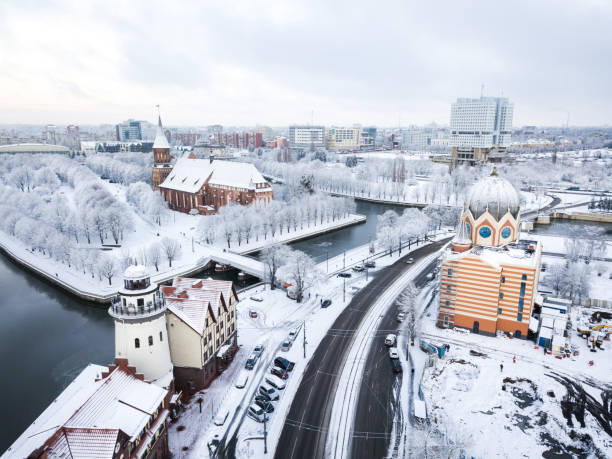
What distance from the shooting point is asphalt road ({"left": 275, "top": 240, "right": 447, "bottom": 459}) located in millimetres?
26781

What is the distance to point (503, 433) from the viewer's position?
2750 cm

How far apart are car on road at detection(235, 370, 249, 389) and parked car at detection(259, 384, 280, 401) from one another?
4.80ft

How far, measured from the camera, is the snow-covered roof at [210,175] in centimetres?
9150

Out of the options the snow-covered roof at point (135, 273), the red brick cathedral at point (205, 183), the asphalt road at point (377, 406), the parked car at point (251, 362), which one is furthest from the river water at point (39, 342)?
the red brick cathedral at point (205, 183)

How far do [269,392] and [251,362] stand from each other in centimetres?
397

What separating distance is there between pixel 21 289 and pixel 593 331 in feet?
225

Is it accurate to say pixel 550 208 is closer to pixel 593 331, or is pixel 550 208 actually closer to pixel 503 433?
pixel 593 331

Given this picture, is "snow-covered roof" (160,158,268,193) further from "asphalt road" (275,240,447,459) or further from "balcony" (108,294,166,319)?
"balcony" (108,294,166,319)

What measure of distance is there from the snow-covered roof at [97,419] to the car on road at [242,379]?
7.66 m

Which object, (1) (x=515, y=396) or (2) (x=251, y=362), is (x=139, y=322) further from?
(1) (x=515, y=396)

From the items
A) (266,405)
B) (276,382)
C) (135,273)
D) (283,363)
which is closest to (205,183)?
(283,363)

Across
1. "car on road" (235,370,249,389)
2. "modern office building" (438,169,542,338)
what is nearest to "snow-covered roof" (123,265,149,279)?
"car on road" (235,370,249,389)

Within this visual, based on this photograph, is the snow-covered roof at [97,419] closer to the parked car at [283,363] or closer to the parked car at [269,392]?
the parked car at [269,392]

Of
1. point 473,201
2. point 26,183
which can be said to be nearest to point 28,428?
point 473,201
